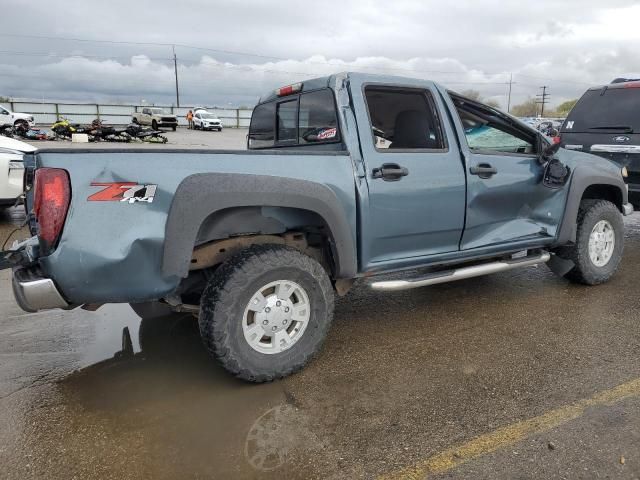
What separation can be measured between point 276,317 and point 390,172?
1.21 metres

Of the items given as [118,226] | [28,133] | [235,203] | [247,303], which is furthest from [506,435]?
[28,133]

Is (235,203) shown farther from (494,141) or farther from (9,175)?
(9,175)

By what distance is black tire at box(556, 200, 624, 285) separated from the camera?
4.82 meters

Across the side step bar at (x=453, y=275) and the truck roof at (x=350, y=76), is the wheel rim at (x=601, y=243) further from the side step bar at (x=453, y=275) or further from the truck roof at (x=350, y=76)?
the truck roof at (x=350, y=76)

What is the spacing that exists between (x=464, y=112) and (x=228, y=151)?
207 centimetres

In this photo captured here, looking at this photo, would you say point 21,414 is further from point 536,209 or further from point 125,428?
point 536,209

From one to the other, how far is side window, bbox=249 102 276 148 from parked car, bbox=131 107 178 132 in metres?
31.9

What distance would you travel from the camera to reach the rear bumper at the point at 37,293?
2.64 meters

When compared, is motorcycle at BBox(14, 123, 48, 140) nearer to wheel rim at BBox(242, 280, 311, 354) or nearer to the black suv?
the black suv

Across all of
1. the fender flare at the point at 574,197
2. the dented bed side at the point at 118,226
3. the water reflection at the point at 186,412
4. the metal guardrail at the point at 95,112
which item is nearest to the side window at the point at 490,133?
the fender flare at the point at 574,197

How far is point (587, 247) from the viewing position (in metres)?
4.88

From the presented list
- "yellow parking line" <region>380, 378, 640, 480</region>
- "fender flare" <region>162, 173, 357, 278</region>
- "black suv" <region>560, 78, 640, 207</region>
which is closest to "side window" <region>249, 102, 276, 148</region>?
"fender flare" <region>162, 173, 357, 278</region>

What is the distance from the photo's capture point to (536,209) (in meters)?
4.45

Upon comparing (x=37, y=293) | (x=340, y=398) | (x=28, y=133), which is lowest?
(x=340, y=398)
